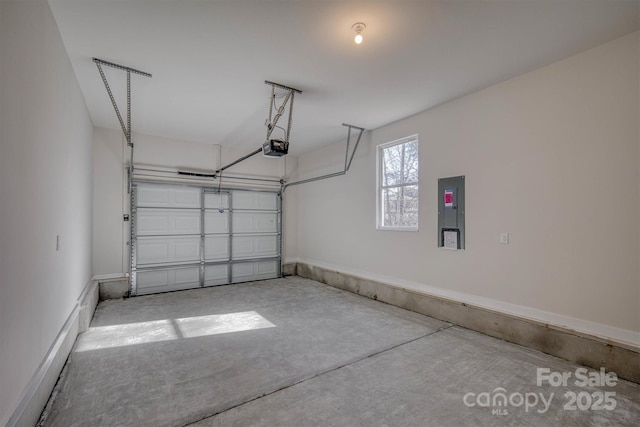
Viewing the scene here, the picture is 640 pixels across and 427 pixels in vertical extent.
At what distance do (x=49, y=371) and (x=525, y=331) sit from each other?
4.29 metres

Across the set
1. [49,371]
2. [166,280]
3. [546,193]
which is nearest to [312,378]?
[49,371]

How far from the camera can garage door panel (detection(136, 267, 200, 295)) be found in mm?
5555

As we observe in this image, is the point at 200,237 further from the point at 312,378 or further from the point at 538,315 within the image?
the point at 538,315

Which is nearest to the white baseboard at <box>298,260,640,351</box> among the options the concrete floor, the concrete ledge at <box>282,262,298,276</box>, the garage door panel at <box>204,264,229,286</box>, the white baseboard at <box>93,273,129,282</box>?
the concrete floor

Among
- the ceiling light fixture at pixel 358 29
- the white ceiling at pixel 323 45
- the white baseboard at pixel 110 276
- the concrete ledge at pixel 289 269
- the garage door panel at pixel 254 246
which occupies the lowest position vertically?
the concrete ledge at pixel 289 269

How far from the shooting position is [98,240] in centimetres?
512

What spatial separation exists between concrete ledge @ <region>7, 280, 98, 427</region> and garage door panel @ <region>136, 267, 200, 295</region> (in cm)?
194

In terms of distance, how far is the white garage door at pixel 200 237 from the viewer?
5594 millimetres

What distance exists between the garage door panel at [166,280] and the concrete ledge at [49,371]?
6.35ft

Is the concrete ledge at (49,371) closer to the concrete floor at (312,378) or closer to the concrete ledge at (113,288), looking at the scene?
the concrete floor at (312,378)

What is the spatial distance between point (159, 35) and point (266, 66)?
981 millimetres

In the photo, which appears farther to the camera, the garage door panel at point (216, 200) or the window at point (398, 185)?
the garage door panel at point (216, 200)

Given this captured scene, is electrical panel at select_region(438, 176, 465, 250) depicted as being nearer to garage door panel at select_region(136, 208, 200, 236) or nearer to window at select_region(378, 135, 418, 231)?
window at select_region(378, 135, 418, 231)

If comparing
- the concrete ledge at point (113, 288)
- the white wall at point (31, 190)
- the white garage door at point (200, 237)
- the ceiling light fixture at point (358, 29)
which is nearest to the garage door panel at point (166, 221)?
the white garage door at point (200, 237)
